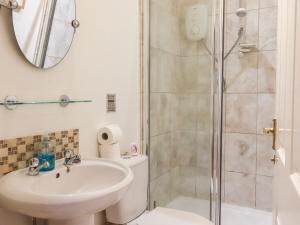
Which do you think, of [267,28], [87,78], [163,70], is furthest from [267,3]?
[87,78]

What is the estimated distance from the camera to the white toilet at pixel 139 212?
5.32ft

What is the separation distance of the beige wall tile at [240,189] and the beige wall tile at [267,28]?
3.90 ft

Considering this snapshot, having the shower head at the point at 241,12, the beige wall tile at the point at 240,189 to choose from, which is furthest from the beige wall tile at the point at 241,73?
the beige wall tile at the point at 240,189

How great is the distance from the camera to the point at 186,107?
2283mm

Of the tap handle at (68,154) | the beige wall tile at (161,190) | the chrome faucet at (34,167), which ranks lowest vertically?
the beige wall tile at (161,190)

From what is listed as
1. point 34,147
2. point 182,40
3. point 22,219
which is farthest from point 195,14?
point 22,219

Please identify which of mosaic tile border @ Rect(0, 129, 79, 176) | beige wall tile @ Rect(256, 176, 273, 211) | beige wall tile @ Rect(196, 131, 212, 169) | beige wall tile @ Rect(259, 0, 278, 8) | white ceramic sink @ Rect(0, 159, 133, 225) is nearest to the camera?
white ceramic sink @ Rect(0, 159, 133, 225)

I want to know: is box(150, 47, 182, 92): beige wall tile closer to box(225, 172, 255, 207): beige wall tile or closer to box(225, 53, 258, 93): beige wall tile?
box(225, 53, 258, 93): beige wall tile

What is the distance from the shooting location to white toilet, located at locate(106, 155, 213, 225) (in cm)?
162

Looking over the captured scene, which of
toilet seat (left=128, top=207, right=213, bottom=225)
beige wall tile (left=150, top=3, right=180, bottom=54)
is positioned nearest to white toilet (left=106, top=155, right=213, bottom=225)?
toilet seat (left=128, top=207, right=213, bottom=225)

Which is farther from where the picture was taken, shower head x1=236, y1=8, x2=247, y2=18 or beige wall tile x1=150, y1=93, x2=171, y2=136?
shower head x1=236, y1=8, x2=247, y2=18

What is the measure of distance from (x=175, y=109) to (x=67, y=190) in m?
1.25

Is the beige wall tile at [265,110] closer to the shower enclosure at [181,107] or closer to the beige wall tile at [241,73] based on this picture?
the beige wall tile at [241,73]

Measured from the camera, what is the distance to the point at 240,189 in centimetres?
264
